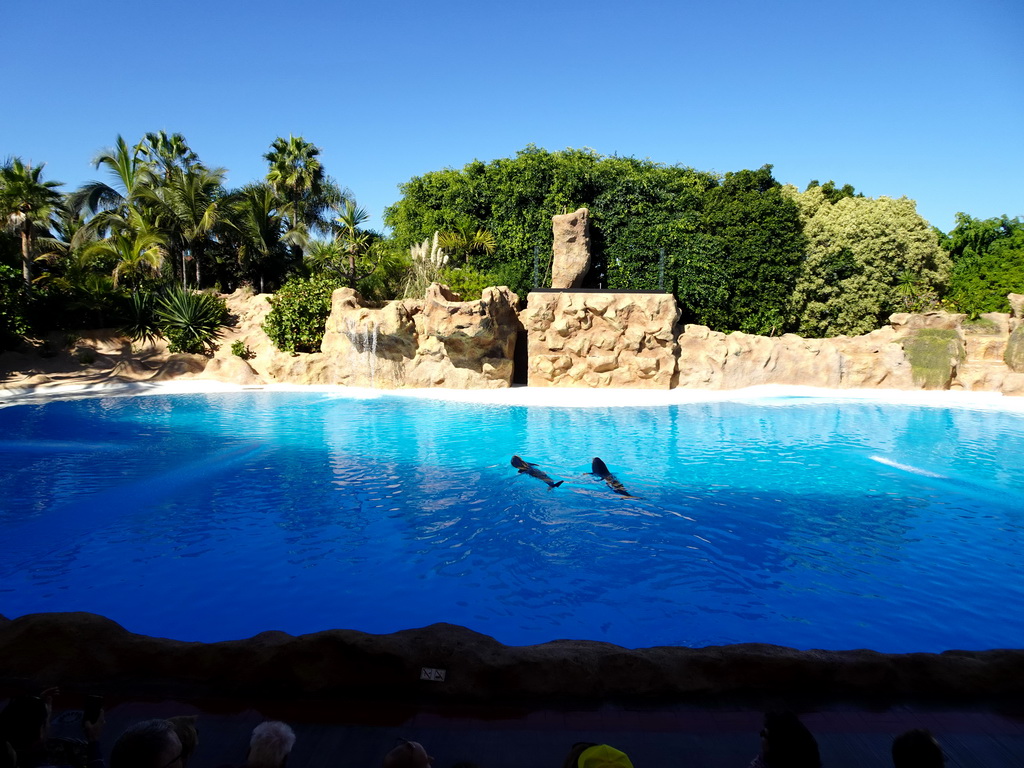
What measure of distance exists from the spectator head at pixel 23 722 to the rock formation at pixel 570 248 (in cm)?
1790

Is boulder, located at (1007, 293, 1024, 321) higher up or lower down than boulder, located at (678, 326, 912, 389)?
higher up

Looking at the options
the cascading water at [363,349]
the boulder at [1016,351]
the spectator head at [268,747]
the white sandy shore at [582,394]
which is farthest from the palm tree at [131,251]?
the boulder at [1016,351]

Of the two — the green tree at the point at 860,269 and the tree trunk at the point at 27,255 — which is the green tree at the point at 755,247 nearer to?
the green tree at the point at 860,269

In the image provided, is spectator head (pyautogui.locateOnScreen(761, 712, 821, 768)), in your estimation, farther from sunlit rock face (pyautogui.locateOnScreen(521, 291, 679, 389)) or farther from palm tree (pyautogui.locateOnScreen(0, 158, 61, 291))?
palm tree (pyautogui.locateOnScreen(0, 158, 61, 291))

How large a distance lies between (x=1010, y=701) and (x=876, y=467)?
7.01 m

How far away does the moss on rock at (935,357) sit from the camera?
55.1 feet

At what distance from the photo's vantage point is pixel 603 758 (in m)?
1.66

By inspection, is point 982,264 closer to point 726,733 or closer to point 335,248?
point 335,248

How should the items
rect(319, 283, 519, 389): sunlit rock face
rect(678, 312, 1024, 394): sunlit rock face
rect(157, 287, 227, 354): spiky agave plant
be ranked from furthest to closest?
rect(157, 287, 227, 354): spiky agave plant → rect(678, 312, 1024, 394): sunlit rock face → rect(319, 283, 519, 389): sunlit rock face

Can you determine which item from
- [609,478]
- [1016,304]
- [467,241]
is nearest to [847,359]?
[1016,304]

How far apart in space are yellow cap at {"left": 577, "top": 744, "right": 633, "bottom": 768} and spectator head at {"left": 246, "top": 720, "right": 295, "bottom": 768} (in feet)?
2.99

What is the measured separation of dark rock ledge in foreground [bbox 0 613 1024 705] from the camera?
102 inches

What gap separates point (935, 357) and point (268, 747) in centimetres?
1981

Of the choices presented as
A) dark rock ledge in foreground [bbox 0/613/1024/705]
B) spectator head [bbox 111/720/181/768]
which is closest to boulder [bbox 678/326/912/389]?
dark rock ledge in foreground [bbox 0/613/1024/705]
